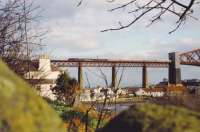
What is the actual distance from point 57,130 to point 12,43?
32.2 ft

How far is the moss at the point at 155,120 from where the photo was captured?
268 centimetres

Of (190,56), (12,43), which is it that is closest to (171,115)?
(12,43)

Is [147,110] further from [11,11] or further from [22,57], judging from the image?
[22,57]

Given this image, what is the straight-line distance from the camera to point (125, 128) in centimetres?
291

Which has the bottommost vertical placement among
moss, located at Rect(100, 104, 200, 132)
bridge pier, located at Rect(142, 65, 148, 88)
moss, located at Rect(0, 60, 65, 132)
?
bridge pier, located at Rect(142, 65, 148, 88)

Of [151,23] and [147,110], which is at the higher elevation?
[151,23]

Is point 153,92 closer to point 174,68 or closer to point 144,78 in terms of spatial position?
point 144,78

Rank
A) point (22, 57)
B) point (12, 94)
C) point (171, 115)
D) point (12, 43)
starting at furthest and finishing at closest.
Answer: point (22, 57) < point (12, 43) < point (171, 115) < point (12, 94)

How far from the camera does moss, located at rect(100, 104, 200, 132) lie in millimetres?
2680

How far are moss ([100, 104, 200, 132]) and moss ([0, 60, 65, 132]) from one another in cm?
59

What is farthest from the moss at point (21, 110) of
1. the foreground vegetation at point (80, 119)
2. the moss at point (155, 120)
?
the foreground vegetation at point (80, 119)

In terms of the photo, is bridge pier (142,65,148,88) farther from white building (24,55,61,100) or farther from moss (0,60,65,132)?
moss (0,60,65,132)

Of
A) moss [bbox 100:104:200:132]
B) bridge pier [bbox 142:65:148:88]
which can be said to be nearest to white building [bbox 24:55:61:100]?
moss [bbox 100:104:200:132]

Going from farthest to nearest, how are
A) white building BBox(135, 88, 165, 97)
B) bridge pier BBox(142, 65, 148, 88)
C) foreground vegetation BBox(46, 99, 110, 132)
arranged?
bridge pier BBox(142, 65, 148, 88)
white building BBox(135, 88, 165, 97)
foreground vegetation BBox(46, 99, 110, 132)
